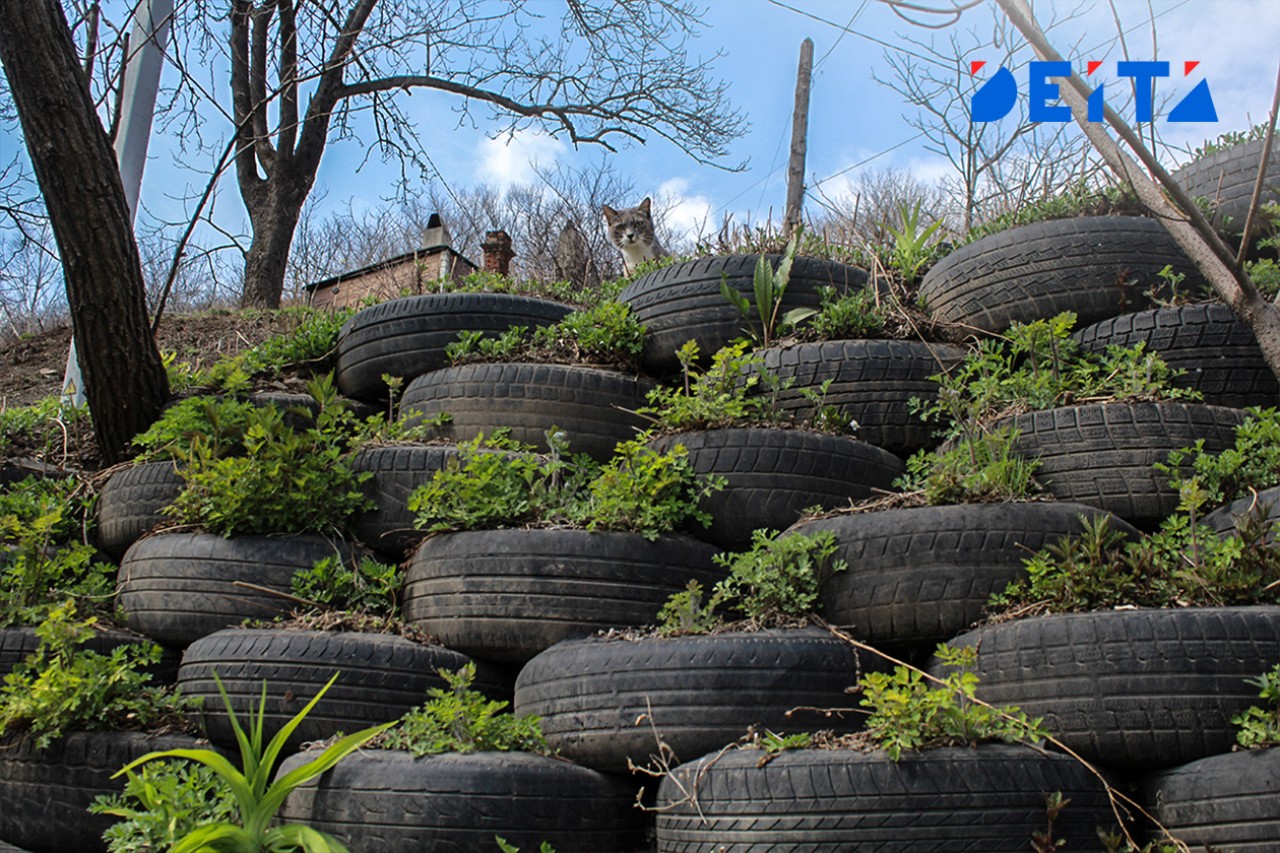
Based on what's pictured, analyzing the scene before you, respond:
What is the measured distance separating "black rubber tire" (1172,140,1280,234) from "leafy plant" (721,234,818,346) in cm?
209

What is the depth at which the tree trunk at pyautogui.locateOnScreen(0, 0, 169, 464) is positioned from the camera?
16.0ft

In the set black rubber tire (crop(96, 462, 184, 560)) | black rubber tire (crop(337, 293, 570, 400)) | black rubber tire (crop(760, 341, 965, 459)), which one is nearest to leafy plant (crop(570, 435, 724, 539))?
black rubber tire (crop(760, 341, 965, 459))

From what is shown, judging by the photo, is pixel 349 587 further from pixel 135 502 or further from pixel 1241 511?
pixel 1241 511

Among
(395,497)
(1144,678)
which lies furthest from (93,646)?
(1144,678)

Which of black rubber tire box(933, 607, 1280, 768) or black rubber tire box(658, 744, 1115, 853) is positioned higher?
black rubber tire box(933, 607, 1280, 768)

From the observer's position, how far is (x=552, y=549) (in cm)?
362

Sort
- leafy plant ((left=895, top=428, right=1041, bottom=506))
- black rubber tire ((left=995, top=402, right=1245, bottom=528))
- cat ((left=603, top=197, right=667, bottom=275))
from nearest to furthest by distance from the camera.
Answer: leafy plant ((left=895, top=428, right=1041, bottom=506))
black rubber tire ((left=995, top=402, right=1245, bottom=528))
cat ((left=603, top=197, right=667, bottom=275))

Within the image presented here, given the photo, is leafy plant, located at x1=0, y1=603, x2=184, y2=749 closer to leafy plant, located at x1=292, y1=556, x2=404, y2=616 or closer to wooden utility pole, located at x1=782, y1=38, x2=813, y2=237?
leafy plant, located at x1=292, y1=556, x2=404, y2=616

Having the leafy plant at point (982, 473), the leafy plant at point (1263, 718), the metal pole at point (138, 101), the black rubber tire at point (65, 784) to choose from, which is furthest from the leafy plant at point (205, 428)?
the leafy plant at point (1263, 718)

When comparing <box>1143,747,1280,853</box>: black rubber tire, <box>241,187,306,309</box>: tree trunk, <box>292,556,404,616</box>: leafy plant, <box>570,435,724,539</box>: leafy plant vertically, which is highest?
<box>241,187,306,309</box>: tree trunk

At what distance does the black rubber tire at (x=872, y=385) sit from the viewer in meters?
4.32

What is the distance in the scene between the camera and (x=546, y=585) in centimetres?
359

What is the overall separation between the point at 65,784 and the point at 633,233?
513 cm

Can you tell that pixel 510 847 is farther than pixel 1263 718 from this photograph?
Yes
